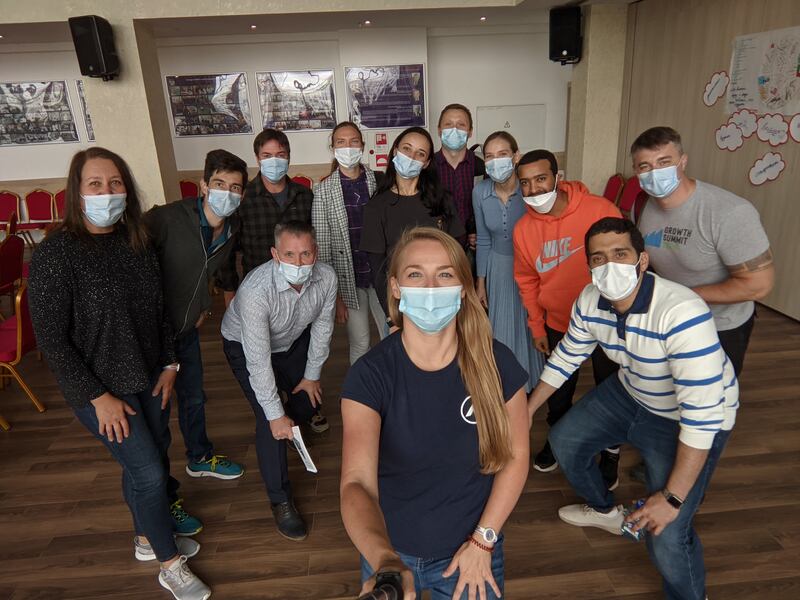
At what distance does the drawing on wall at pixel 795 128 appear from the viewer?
427 cm

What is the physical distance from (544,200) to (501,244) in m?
0.50

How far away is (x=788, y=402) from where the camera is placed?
321cm

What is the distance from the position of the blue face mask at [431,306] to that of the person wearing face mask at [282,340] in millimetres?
942

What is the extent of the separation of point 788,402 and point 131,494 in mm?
3671

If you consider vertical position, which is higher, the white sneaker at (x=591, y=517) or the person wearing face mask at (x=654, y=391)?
the person wearing face mask at (x=654, y=391)

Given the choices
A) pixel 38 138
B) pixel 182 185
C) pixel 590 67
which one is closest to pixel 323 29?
pixel 182 185

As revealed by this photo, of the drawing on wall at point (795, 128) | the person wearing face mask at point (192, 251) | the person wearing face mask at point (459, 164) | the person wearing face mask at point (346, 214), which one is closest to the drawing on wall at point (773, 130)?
the drawing on wall at point (795, 128)

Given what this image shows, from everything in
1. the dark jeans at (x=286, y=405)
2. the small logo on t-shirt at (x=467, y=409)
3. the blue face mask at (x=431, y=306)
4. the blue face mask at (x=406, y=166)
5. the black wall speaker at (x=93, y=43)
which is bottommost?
the dark jeans at (x=286, y=405)

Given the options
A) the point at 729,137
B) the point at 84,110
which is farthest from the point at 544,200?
the point at 84,110

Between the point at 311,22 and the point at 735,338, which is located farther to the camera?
the point at 311,22

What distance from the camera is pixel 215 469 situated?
2805 millimetres

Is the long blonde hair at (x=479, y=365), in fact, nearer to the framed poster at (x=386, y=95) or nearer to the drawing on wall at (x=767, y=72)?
the drawing on wall at (x=767, y=72)

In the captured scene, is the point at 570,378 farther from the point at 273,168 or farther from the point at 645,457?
the point at 273,168

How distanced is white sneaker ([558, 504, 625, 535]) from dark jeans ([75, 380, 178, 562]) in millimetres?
1694
